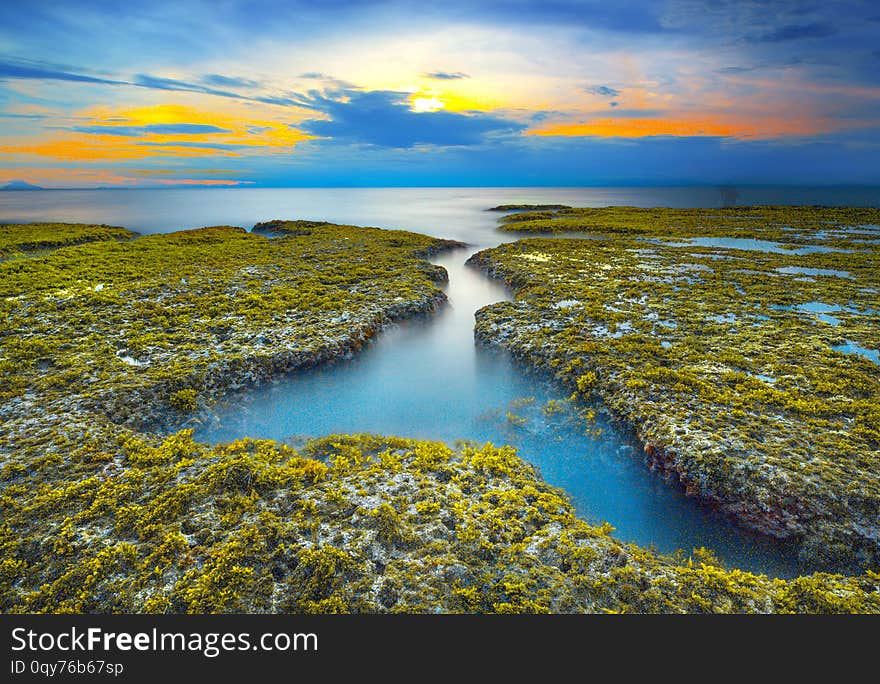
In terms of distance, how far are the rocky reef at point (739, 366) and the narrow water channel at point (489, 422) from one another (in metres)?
0.61

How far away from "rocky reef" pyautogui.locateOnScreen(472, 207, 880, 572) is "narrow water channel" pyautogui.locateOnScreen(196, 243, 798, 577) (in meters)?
0.61

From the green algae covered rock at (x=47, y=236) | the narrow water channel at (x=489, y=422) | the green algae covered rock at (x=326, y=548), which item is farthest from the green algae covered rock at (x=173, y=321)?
the green algae covered rock at (x=47, y=236)

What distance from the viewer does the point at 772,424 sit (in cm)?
1023

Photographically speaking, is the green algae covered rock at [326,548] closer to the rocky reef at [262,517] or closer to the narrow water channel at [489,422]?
the rocky reef at [262,517]

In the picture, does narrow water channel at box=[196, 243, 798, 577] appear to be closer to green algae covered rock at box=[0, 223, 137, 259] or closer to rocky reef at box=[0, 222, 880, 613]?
rocky reef at box=[0, 222, 880, 613]

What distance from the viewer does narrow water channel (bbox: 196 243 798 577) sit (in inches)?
336

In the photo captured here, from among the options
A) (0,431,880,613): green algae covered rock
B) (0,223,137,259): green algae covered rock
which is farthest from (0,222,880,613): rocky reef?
(0,223,137,259): green algae covered rock

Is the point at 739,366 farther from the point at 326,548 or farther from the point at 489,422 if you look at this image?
the point at 326,548

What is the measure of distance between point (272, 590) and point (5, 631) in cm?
306

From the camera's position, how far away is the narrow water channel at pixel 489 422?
8531 mm

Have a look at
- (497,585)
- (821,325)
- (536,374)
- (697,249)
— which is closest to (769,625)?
(497,585)

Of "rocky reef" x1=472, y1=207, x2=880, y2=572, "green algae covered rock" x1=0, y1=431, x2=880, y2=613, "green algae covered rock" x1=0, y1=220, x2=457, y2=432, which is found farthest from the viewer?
"green algae covered rock" x1=0, y1=220, x2=457, y2=432

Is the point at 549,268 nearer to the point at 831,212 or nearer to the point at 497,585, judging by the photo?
the point at 497,585

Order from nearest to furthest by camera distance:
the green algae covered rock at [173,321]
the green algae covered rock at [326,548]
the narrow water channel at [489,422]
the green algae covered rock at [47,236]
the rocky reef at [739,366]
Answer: the green algae covered rock at [326,548], the rocky reef at [739,366], the narrow water channel at [489,422], the green algae covered rock at [173,321], the green algae covered rock at [47,236]
